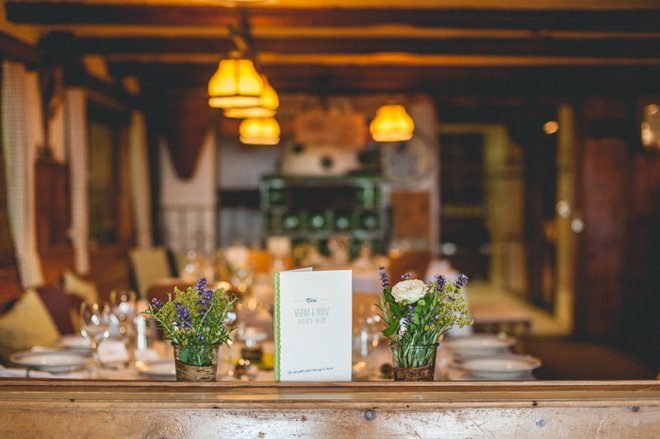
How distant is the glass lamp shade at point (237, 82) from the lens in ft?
13.5

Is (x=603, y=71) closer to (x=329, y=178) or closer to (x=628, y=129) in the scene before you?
(x=628, y=129)

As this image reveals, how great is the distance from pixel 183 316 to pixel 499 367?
1397 millimetres

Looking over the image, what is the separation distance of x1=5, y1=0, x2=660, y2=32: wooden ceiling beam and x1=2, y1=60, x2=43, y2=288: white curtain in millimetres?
685

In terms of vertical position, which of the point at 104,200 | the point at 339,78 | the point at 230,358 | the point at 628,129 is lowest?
the point at 230,358

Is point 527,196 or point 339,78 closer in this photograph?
point 339,78

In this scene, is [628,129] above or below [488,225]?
above

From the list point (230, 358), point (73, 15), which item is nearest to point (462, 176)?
point (73, 15)

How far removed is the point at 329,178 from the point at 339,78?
203 centimetres

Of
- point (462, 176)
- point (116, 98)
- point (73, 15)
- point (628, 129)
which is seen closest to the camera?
point (73, 15)

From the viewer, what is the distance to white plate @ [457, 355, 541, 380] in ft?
9.69

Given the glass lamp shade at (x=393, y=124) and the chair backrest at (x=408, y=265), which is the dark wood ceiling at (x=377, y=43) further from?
the chair backrest at (x=408, y=265)

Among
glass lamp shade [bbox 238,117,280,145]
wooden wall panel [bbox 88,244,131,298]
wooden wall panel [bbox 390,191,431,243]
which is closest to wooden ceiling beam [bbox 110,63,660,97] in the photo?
glass lamp shade [bbox 238,117,280,145]

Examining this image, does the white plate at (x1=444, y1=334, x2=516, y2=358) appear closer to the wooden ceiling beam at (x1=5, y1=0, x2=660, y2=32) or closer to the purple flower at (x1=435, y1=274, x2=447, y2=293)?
the purple flower at (x1=435, y1=274, x2=447, y2=293)

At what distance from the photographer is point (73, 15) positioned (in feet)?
18.6
